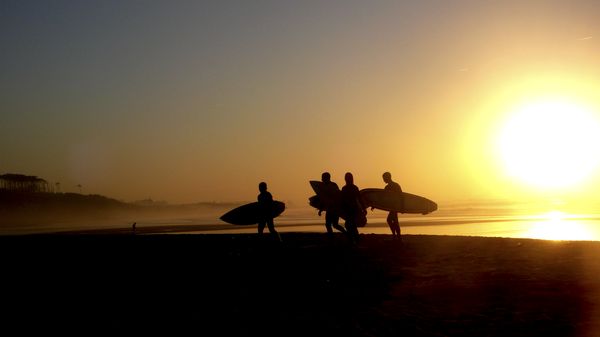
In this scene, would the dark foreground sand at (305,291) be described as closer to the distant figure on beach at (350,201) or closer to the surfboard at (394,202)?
the distant figure on beach at (350,201)

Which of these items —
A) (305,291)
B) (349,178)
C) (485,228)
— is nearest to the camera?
(305,291)

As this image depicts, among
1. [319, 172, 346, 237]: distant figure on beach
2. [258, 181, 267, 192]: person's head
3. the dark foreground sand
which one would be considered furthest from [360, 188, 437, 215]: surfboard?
[258, 181, 267, 192]: person's head

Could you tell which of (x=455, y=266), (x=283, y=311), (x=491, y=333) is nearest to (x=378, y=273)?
(x=455, y=266)

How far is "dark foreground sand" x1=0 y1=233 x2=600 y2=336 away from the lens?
296 inches

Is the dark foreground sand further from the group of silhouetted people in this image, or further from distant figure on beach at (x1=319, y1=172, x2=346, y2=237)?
distant figure on beach at (x1=319, y1=172, x2=346, y2=237)

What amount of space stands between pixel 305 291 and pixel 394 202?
7.68 metres

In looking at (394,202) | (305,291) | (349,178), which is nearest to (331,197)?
(349,178)

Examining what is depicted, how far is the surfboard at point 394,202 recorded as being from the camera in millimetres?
17281

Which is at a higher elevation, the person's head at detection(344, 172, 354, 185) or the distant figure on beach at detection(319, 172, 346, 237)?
the person's head at detection(344, 172, 354, 185)

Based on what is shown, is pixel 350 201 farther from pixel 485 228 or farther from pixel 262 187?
pixel 485 228

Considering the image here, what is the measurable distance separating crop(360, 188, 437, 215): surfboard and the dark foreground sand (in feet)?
5.41

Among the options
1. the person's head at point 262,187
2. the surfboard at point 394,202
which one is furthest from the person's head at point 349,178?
the person's head at point 262,187

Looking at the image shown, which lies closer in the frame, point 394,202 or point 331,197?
point 331,197

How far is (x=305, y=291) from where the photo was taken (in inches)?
399
